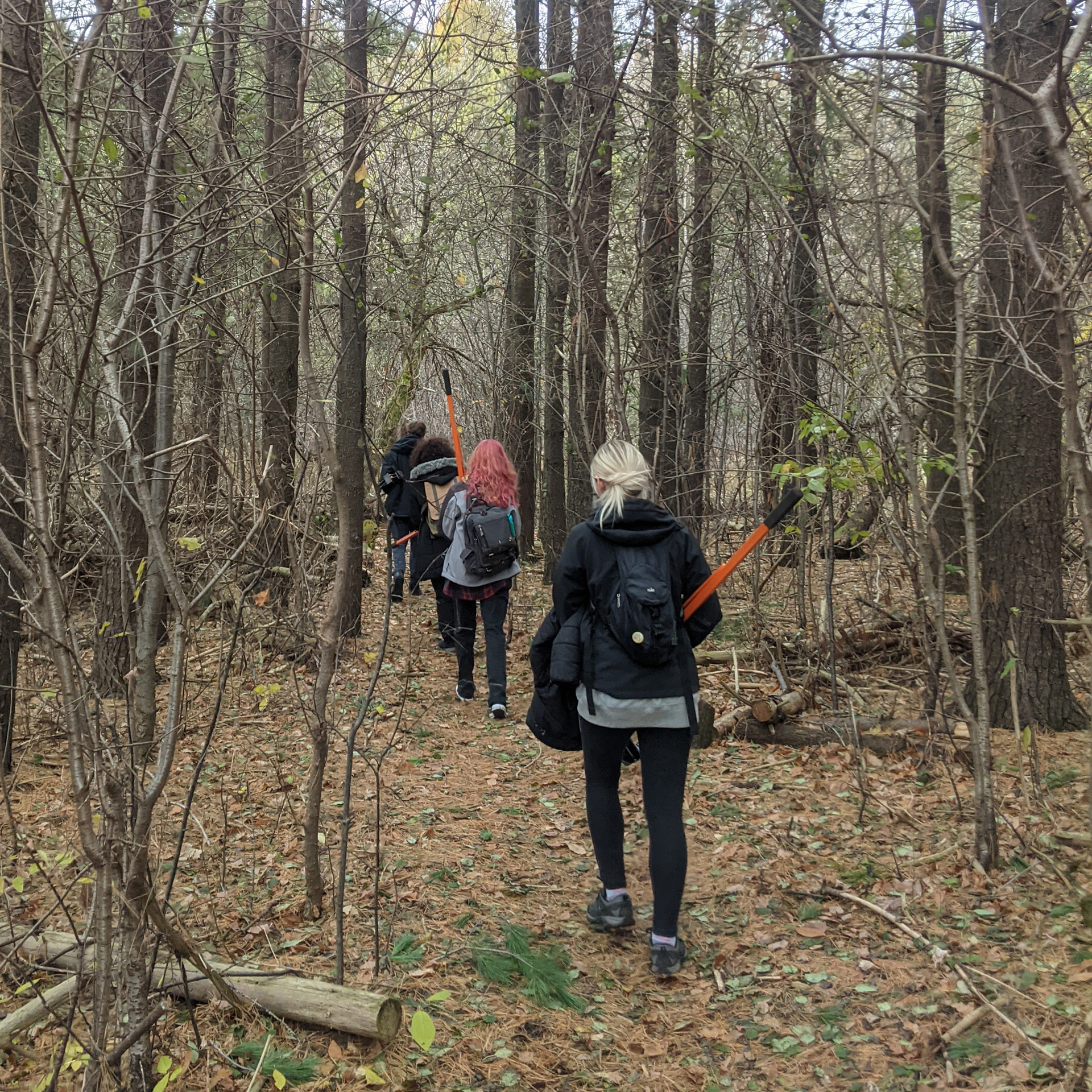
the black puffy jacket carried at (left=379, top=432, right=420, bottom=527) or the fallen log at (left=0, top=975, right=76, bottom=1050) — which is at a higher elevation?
the black puffy jacket carried at (left=379, top=432, right=420, bottom=527)

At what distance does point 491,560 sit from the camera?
710cm

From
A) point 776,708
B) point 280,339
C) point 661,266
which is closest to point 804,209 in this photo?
point 661,266

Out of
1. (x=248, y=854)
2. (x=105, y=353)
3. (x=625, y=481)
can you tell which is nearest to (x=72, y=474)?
(x=105, y=353)

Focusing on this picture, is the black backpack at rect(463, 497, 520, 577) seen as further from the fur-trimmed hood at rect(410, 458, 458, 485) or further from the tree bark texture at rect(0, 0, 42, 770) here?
the tree bark texture at rect(0, 0, 42, 770)

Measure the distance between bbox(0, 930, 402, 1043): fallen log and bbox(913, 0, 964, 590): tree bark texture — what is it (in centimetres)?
304

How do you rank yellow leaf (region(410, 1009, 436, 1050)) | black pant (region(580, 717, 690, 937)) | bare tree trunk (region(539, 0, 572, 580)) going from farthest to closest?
bare tree trunk (region(539, 0, 572, 580)) → black pant (region(580, 717, 690, 937)) → yellow leaf (region(410, 1009, 436, 1050))

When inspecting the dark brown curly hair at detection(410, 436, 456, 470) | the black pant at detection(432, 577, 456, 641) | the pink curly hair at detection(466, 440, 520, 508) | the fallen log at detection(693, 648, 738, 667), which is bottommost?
the fallen log at detection(693, 648, 738, 667)

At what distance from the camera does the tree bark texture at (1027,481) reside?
17.7 ft

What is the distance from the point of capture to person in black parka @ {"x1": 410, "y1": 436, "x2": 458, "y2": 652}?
26.3 feet

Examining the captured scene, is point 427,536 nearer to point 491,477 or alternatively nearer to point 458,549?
point 458,549

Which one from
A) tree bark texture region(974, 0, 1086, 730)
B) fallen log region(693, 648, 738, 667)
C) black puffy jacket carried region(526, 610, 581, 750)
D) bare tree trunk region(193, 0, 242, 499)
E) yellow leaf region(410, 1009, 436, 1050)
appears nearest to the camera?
yellow leaf region(410, 1009, 436, 1050)

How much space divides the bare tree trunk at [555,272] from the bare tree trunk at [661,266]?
65 cm

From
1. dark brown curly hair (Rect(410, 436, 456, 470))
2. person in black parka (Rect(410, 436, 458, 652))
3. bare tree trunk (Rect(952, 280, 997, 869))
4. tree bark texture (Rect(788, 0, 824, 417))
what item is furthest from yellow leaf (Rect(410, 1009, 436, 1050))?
dark brown curly hair (Rect(410, 436, 456, 470))

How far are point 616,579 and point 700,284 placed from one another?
594cm
